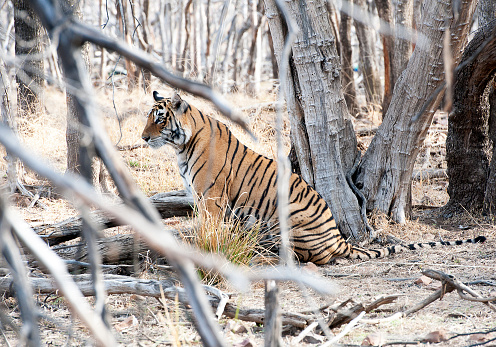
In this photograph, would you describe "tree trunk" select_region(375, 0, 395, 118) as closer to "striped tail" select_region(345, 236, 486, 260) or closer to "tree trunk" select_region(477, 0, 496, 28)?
"tree trunk" select_region(477, 0, 496, 28)

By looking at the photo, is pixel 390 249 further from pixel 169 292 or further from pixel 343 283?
pixel 169 292

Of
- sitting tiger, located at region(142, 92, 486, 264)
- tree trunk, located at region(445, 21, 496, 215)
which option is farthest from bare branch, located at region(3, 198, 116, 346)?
tree trunk, located at region(445, 21, 496, 215)

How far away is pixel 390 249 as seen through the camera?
192 inches

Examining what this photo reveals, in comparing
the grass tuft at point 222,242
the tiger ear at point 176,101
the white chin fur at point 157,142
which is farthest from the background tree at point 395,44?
the grass tuft at point 222,242

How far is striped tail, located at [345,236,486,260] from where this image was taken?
486cm

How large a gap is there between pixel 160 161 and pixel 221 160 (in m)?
2.99

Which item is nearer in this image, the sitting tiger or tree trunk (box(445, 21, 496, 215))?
the sitting tiger

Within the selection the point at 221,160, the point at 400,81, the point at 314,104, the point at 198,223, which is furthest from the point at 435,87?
the point at 198,223

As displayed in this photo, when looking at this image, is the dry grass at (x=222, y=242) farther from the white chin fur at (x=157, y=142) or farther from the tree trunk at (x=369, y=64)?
the tree trunk at (x=369, y=64)

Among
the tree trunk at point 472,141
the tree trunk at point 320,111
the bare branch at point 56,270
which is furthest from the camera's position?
the tree trunk at point 472,141

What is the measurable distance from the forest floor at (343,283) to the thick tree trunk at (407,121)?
32 cm

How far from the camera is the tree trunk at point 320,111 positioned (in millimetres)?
5016

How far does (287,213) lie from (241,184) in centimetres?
85

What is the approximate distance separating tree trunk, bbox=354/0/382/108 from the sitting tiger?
6732mm
